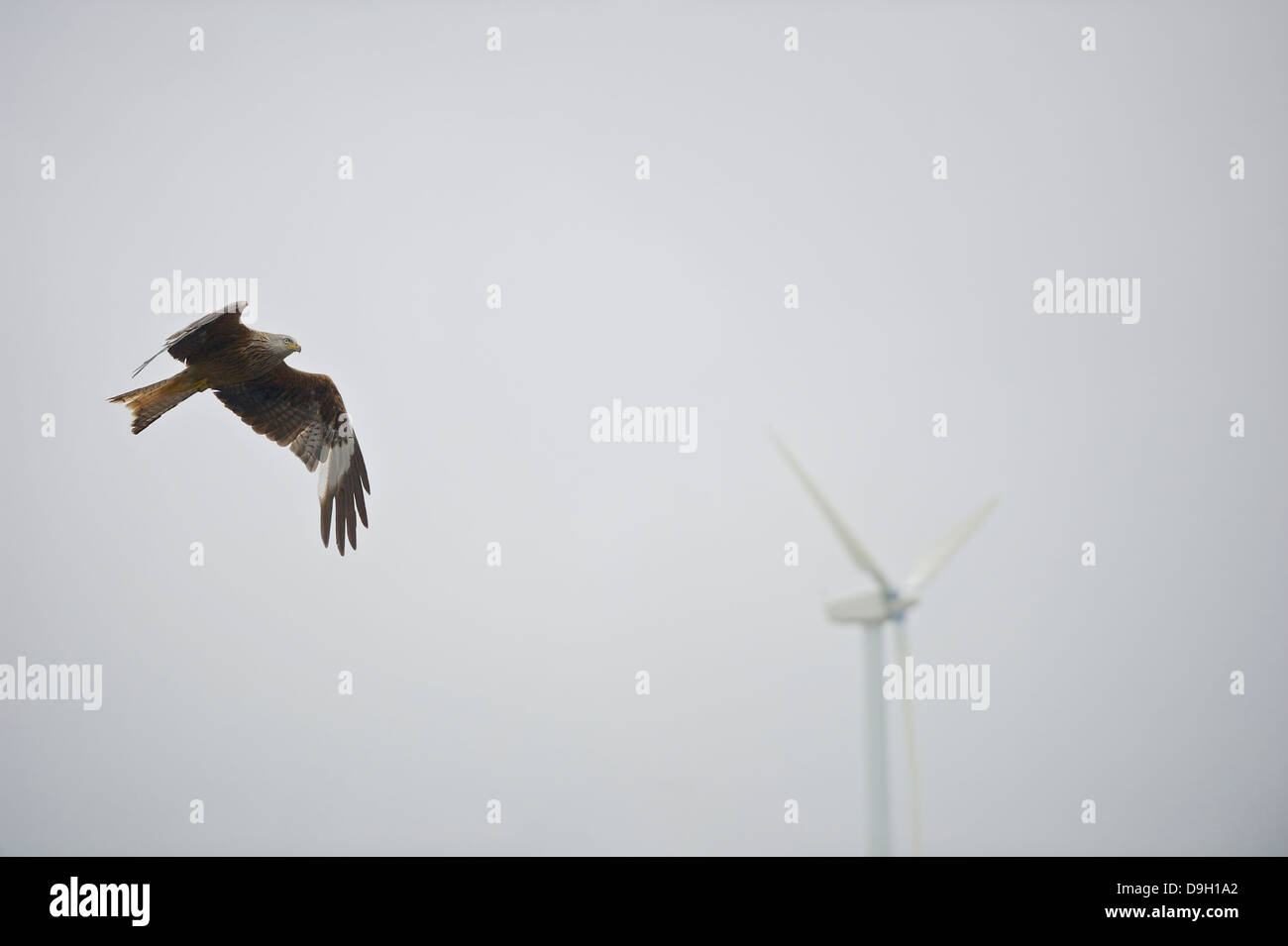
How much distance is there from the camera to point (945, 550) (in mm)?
10852

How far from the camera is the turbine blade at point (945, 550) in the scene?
10.8 meters

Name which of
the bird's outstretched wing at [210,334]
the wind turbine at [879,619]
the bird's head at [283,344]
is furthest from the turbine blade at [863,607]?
the bird's outstretched wing at [210,334]

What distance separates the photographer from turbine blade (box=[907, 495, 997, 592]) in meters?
10.8

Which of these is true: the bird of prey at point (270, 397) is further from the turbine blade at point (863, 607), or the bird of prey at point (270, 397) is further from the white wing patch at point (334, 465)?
the turbine blade at point (863, 607)

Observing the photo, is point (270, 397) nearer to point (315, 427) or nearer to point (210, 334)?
point (315, 427)

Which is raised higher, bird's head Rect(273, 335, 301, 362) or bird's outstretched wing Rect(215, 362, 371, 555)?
bird's head Rect(273, 335, 301, 362)

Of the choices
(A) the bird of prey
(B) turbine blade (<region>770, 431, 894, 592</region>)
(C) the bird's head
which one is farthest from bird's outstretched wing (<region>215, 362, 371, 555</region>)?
(B) turbine blade (<region>770, 431, 894, 592</region>)

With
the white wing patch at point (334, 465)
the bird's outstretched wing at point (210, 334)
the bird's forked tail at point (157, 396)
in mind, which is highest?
the bird's outstretched wing at point (210, 334)

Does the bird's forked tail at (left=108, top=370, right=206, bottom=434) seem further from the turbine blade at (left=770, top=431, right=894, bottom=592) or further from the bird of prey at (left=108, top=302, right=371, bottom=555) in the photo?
the turbine blade at (left=770, top=431, right=894, bottom=592)

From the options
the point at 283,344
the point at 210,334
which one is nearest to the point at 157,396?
the point at 210,334

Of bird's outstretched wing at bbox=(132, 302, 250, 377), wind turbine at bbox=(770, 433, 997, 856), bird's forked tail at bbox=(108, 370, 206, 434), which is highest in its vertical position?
bird's outstretched wing at bbox=(132, 302, 250, 377)
